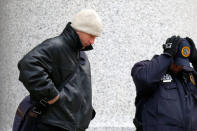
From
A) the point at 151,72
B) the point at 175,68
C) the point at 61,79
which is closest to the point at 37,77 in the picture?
the point at 61,79

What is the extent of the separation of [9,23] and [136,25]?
5.63 ft

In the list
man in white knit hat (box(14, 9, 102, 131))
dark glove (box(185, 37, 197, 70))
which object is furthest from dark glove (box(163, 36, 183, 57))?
man in white knit hat (box(14, 9, 102, 131))

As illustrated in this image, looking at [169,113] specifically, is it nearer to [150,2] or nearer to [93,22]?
[93,22]

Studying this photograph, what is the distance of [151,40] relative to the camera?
486 centimetres


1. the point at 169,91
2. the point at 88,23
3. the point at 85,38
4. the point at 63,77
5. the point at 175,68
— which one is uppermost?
the point at 88,23

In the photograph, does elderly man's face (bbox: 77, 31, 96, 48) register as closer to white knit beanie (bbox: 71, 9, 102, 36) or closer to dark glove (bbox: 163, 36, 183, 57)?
white knit beanie (bbox: 71, 9, 102, 36)

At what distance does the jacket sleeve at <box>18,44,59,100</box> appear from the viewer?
279 centimetres

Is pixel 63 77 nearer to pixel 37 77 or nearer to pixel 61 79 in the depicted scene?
pixel 61 79

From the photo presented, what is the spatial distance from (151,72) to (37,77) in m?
0.96

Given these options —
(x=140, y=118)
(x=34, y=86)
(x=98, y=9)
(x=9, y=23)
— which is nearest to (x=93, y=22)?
(x=34, y=86)

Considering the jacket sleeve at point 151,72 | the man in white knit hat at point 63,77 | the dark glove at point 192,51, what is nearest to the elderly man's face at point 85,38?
the man in white knit hat at point 63,77

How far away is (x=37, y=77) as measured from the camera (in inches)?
110

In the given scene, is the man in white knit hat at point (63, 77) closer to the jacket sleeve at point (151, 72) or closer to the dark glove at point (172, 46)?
the jacket sleeve at point (151, 72)

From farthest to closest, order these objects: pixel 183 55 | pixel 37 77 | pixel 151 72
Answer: pixel 183 55, pixel 151 72, pixel 37 77
